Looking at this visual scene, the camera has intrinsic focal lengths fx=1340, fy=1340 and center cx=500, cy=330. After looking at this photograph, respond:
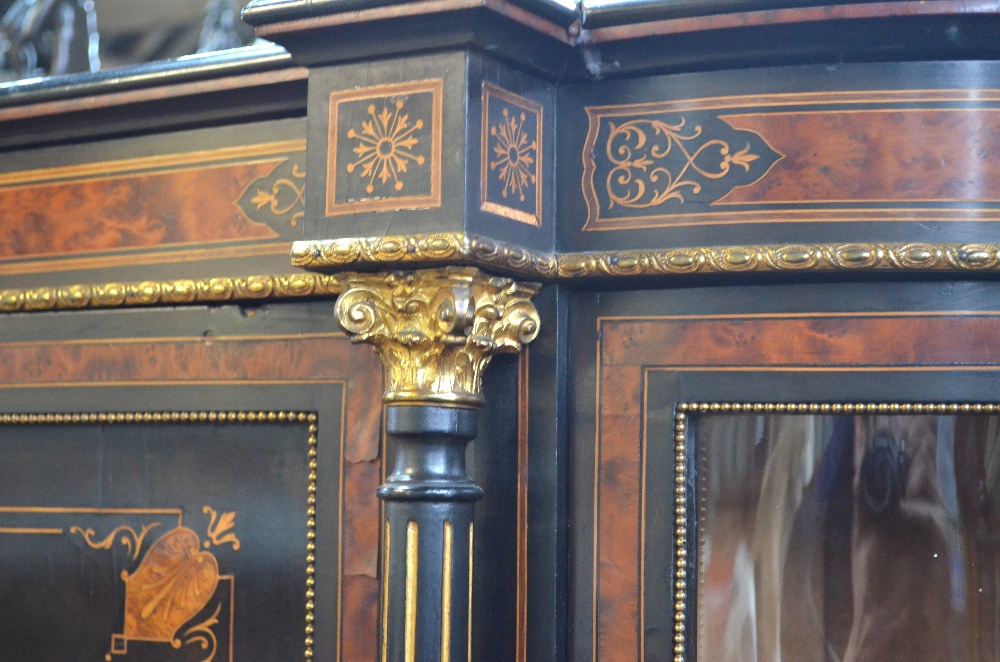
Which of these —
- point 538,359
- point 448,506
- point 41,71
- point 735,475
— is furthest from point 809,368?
point 41,71

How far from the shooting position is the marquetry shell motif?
7.38 ft

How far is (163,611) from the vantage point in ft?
7.45

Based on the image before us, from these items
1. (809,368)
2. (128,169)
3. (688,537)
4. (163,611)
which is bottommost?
(163,611)

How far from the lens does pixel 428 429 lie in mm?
1903

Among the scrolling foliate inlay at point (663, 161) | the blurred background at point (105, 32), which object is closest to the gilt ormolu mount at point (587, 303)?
the scrolling foliate inlay at point (663, 161)

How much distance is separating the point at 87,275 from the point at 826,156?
1299 mm

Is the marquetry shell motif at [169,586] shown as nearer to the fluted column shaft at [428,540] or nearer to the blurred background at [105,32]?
the fluted column shaft at [428,540]

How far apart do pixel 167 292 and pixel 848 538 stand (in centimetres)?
118

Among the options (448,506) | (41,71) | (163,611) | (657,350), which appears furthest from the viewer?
(41,71)

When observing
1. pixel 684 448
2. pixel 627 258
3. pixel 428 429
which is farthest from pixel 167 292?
pixel 684 448

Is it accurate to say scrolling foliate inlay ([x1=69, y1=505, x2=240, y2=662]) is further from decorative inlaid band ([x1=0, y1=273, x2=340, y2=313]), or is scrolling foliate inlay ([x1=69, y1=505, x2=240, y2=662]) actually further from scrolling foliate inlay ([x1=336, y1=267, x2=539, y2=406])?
scrolling foliate inlay ([x1=336, y1=267, x2=539, y2=406])

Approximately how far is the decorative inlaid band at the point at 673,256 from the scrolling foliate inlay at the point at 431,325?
4 centimetres

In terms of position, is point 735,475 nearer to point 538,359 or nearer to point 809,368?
point 809,368

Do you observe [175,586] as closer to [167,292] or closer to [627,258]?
[167,292]
